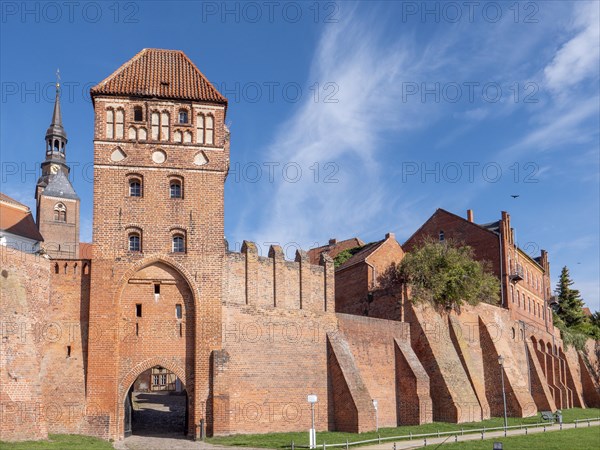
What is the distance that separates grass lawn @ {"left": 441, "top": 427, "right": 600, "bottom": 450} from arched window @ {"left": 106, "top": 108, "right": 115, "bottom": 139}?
A: 19009 millimetres

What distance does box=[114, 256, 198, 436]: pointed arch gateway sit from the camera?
29625mm

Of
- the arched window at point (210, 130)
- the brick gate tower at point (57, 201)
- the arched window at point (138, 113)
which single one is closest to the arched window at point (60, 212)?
the brick gate tower at point (57, 201)

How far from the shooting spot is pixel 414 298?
38781mm

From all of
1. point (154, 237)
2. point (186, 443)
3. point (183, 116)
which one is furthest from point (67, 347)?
point (183, 116)

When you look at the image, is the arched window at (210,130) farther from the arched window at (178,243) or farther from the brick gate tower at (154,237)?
the arched window at (178,243)

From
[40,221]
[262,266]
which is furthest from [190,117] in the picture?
[40,221]

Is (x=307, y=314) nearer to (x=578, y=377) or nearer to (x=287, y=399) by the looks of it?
(x=287, y=399)

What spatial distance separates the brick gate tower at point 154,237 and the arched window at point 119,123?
0.16ft

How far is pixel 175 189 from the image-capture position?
3188 cm

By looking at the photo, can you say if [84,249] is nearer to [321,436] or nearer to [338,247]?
[338,247]

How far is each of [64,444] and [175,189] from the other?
39.0 ft

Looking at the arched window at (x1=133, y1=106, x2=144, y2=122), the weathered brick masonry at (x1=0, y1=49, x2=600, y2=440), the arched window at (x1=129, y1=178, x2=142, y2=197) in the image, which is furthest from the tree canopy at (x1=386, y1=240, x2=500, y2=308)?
the arched window at (x1=133, y1=106, x2=144, y2=122)

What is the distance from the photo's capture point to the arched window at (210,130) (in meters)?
32.4

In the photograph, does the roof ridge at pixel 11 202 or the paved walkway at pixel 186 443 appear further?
the roof ridge at pixel 11 202
